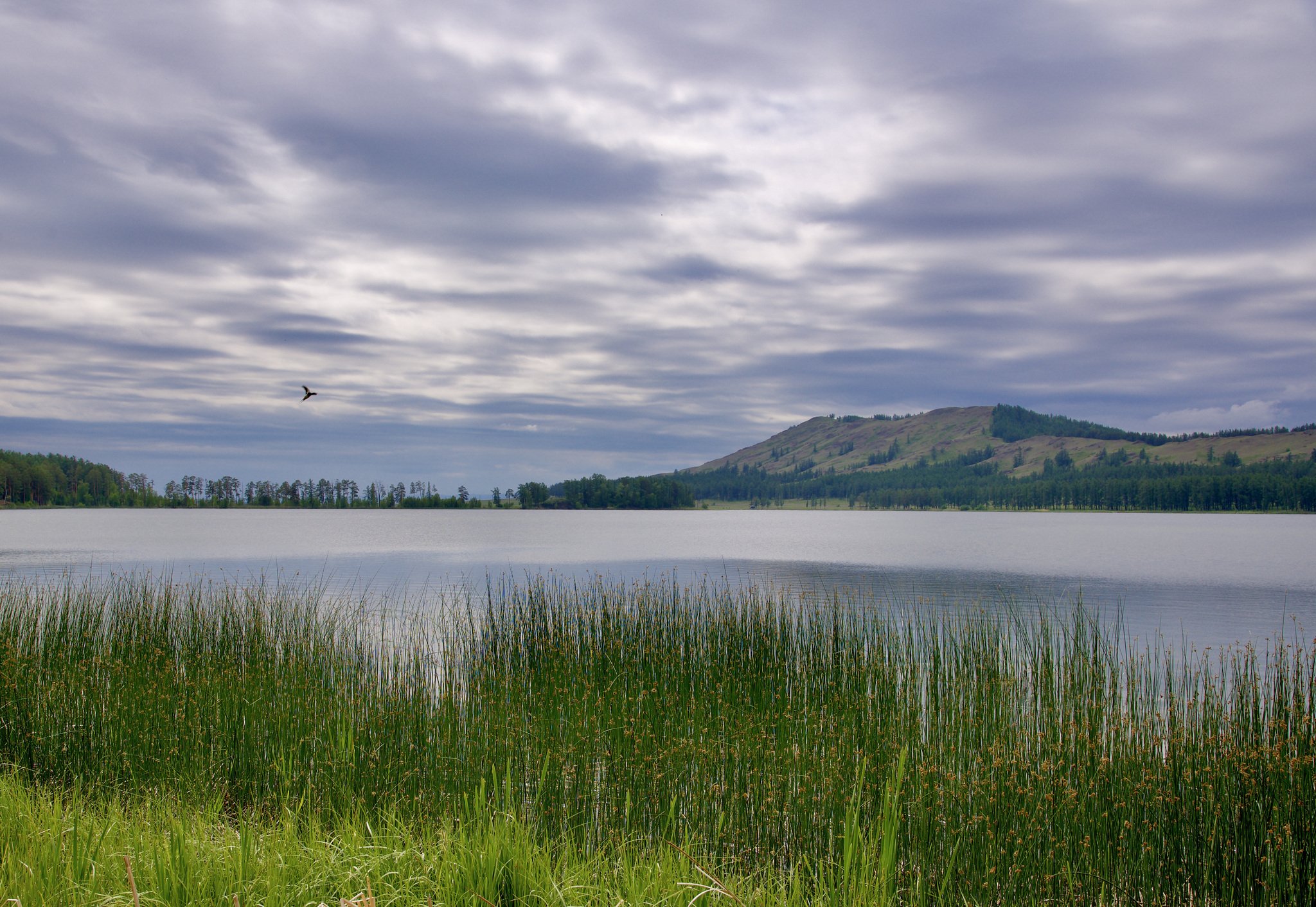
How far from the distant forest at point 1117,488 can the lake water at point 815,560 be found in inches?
1769

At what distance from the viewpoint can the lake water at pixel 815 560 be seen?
21.3m

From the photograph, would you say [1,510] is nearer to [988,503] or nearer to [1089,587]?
[1089,587]

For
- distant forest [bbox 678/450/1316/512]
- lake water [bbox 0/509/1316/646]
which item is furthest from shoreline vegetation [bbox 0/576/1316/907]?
distant forest [bbox 678/450/1316/512]

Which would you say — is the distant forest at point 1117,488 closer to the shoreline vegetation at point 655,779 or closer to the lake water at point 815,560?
the lake water at point 815,560

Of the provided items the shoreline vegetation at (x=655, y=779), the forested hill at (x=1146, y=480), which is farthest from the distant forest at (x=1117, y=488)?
the shoreline vegetation at (x=655, y=779)

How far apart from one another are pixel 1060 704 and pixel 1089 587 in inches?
815

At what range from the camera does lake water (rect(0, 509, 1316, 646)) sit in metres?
21.3

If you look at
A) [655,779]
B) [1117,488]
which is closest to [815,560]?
[655,779]

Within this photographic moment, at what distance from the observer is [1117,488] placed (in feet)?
428

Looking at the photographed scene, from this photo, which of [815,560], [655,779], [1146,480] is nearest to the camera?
[655,779]

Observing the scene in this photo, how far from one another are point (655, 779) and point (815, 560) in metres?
33.0

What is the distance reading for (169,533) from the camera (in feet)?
187

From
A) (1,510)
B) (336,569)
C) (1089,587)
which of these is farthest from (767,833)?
(1,510)

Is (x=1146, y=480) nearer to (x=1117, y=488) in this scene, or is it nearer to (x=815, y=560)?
(x=1117, y=488)
